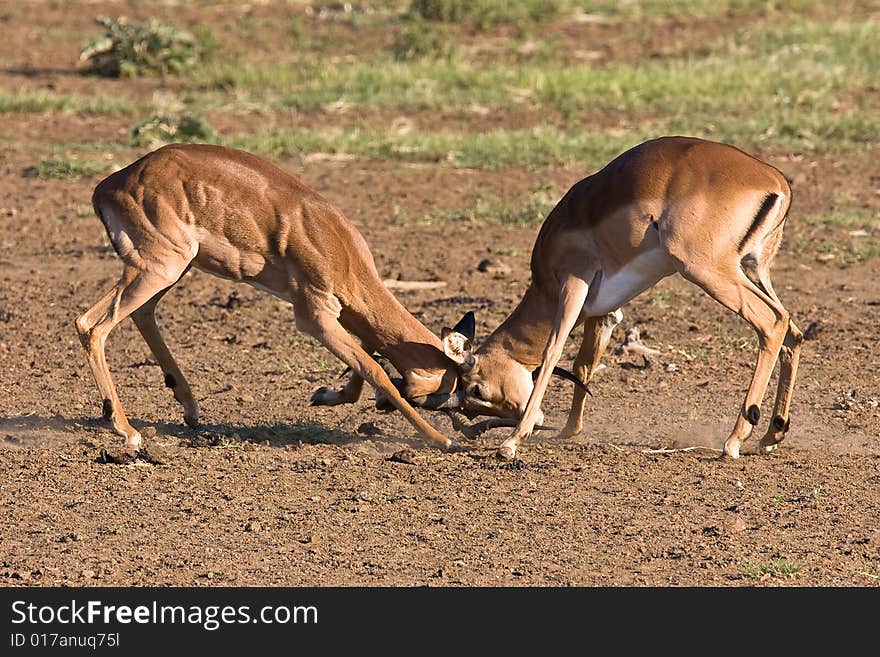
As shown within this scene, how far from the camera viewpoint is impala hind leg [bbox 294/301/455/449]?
7820mm

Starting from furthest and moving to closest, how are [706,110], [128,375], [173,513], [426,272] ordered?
[706,110] → [426,272] → [128,375] → [173,513]

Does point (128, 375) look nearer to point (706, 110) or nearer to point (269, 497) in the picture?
point (269, 497)

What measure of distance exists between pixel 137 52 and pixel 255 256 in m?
11.7

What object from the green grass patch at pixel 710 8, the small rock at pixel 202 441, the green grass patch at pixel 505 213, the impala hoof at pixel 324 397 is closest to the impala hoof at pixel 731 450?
the impala hoof at pixel 324 397

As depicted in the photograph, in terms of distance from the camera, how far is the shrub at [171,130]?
14.7m

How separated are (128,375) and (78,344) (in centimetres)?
73

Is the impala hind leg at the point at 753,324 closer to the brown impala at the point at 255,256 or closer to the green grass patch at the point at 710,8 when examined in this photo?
the brown impala at the point at 255,256

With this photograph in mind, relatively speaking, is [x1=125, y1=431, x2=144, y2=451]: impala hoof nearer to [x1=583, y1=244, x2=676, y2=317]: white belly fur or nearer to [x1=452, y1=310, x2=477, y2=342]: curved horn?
[x1=452, y1=310, x2=477, y2=342]: curved horn

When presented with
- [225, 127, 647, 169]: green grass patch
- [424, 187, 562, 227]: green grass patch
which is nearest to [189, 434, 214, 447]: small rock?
[424, 187, 562, 227]: green grass patch

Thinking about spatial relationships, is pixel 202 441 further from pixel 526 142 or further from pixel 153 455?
pixel 526 142

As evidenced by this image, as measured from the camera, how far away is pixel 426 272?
37.6ft

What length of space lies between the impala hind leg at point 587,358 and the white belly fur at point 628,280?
0.92 feet

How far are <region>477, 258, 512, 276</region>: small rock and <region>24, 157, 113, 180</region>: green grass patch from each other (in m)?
4.59

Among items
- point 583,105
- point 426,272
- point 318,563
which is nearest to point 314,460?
point 318,563
